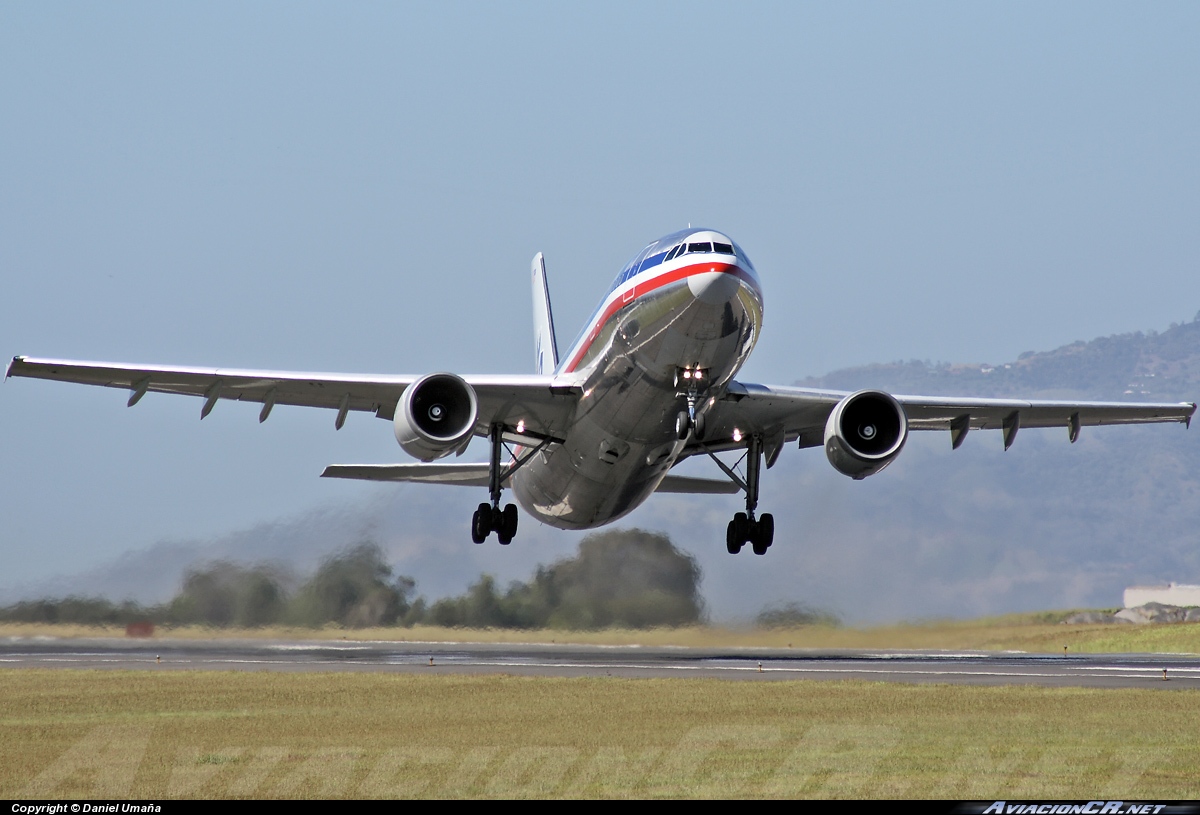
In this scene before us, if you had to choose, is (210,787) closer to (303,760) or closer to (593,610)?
(303,760)

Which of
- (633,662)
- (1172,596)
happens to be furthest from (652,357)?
(1172,596)

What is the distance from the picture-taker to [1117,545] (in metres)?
68.6

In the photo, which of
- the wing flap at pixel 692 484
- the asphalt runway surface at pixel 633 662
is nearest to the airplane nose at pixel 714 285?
the asphalt runway surface at pixel 633 662

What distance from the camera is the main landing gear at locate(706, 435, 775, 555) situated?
27.9 metres

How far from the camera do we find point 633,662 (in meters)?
34.6

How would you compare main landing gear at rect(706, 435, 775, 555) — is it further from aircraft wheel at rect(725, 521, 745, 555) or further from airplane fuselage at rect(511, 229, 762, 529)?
airplane fuselage at rect(511, 229, 762, 529)

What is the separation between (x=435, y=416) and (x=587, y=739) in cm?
726

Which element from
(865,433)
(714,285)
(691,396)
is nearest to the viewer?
(714,285)

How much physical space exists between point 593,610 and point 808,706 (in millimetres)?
12934

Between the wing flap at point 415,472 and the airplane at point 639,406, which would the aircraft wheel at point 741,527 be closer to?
→ the airplane at point 639,406

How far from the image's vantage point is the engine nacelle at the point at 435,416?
939 inches

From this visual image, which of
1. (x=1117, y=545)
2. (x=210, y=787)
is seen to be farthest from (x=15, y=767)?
(x=1117, y=545)

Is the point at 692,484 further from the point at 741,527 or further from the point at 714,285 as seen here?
the point at 714,285

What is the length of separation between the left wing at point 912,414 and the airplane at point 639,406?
0.15 ft
